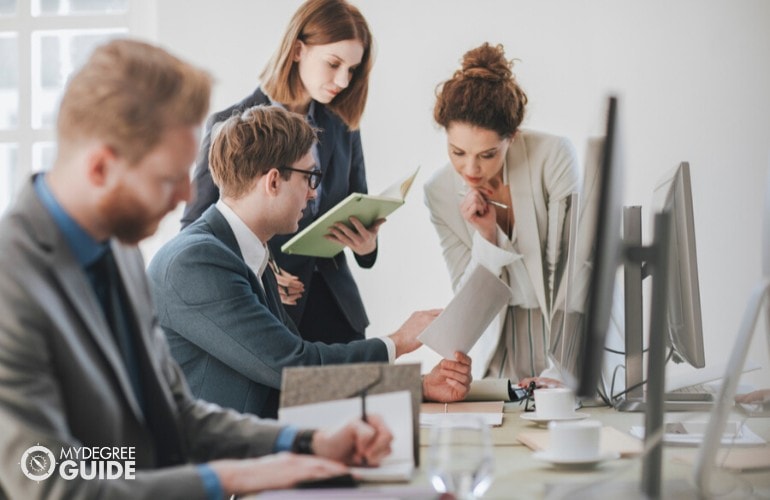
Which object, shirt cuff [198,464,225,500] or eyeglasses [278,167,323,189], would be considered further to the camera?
eyeglasses [278,167,323,189]

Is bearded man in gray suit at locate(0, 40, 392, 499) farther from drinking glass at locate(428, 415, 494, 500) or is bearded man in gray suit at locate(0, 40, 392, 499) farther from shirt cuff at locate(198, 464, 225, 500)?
drinking glass at locate(428, 415, 494, 500)

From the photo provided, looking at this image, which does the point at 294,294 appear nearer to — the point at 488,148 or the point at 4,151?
the point at 488,148

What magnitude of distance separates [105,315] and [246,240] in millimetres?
923

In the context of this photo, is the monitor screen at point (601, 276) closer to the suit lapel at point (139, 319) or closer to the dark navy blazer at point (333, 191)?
the suit lapel at point (139, 319)

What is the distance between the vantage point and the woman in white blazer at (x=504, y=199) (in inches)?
125

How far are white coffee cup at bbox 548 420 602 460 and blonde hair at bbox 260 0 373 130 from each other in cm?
231

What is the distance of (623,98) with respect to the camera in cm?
376

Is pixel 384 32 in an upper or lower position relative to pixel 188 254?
upper

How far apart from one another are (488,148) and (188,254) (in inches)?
62.3

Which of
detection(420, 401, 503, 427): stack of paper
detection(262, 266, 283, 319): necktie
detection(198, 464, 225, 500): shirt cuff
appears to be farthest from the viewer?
detection(262, 266, 283, 319): necktie

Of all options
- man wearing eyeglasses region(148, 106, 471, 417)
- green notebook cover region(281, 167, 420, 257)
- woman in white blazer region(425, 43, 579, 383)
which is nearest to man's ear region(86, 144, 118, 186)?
man wearing eyeglasses region(148, 106, 471, 417)

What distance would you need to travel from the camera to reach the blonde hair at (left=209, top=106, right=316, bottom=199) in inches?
86.4

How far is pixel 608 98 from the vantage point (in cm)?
113

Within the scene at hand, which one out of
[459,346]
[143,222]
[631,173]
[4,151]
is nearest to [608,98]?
[143,222]
